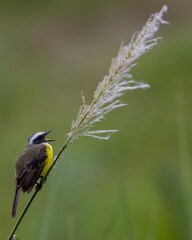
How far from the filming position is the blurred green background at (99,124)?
11.8 ft

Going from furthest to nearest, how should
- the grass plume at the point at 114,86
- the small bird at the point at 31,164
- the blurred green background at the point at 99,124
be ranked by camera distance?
1. the blurred green background at the point at 99,124
2. the small bird at the point at 31,164
3. the grass plume at the point at 114,86

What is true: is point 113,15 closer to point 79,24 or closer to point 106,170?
point 79,24

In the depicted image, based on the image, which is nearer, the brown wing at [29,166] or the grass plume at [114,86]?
the grass plume at [114,86]

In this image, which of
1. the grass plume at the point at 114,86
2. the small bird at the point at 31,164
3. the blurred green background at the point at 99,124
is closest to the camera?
the grass plume at the point at 114,86

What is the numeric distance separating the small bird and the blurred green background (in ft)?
0.18

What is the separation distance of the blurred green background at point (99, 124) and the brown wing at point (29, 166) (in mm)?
61

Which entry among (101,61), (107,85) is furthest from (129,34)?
(107,85)

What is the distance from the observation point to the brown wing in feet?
9.84

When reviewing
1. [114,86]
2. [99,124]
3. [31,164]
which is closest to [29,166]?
[31,164]

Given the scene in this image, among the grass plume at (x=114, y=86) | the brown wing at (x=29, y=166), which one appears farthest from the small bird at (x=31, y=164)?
the grass plume at (x=114, y=86)

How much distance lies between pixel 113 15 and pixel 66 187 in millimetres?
14760

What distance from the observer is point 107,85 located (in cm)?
254

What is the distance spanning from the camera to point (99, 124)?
10.9 m

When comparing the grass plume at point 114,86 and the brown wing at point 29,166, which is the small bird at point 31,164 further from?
the grass plume at point 114,86
